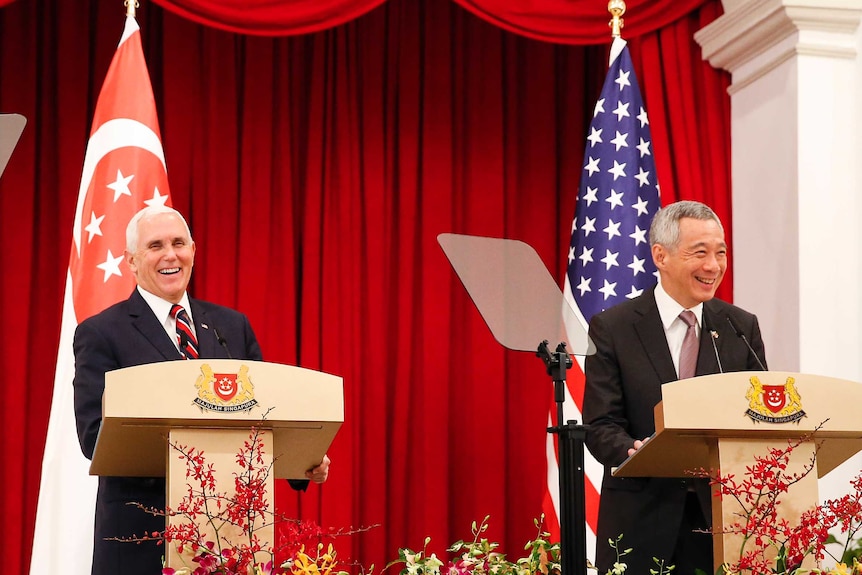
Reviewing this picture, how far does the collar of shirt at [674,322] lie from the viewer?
3.19m

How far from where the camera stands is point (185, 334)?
3066 mm

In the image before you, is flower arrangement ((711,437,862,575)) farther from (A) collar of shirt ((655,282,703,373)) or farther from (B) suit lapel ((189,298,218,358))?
(B) suit lapel ((189,298,218,358))

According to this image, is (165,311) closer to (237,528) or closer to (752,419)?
(237,528)

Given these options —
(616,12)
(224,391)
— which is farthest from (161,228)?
(616,12)

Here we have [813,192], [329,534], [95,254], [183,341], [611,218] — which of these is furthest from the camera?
[611,218]

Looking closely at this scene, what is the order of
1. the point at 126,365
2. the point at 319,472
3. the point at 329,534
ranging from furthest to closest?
the point at 126,365
the point at 319,472
the point at 329,534

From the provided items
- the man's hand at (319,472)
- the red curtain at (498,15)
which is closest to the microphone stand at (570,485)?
the man's hand at (319,472)

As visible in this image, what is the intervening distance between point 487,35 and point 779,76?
1.45 m

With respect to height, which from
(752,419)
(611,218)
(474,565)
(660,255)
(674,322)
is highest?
(611,218)

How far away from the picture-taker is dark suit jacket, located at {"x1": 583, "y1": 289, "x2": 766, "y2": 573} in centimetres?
297

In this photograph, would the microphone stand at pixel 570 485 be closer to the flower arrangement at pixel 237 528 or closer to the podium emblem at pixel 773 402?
the podium emblem at pixel 773 402

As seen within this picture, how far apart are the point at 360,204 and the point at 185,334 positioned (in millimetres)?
2330

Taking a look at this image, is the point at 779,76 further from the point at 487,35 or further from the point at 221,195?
the point at 221,195

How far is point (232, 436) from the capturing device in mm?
2348
